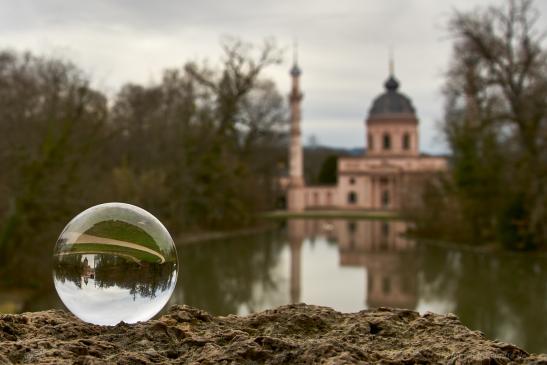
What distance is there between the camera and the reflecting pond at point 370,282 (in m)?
14.4

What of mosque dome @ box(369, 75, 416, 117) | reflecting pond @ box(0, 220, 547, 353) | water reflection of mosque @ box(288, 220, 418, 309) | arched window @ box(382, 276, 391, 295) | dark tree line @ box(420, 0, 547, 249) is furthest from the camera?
mosque dome @ box(369, 75, 416, 117)

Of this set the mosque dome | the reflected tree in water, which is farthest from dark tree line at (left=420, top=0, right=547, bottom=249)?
the mosque dome

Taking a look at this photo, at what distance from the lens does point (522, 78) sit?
25891 millimetres

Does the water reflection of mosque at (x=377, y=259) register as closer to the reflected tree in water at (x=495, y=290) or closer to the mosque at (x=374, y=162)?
the reflected tree in water at (x=495, y=290)

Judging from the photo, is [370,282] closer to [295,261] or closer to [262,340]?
[295,261]

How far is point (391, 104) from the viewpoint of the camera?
76.0 metres

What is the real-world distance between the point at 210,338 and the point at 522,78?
25.0 metres

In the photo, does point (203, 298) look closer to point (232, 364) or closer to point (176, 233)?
point (232, 364)

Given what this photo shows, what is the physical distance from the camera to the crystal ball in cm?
320

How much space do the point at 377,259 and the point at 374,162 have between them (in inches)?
1936

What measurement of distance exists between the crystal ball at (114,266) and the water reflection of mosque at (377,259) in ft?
36.1

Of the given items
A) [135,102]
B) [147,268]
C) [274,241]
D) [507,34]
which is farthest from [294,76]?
[147,268]

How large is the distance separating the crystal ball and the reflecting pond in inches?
349

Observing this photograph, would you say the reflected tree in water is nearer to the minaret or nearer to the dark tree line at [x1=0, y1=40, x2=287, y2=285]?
the dark tree line at [x1=0, y1=40, x2=287, y2=285]
